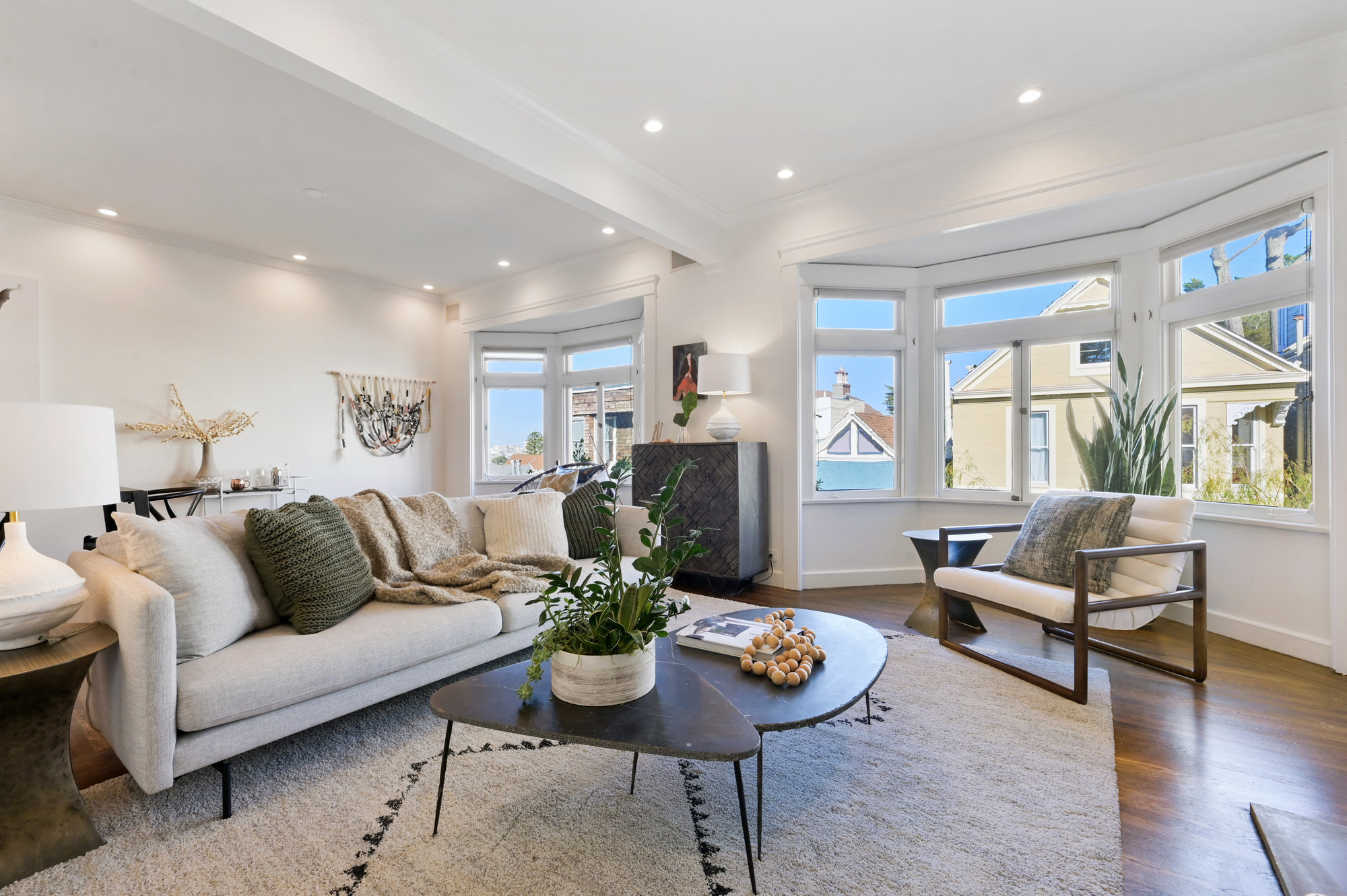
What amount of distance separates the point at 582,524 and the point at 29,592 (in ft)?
7.17

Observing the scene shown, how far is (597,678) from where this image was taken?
151cm

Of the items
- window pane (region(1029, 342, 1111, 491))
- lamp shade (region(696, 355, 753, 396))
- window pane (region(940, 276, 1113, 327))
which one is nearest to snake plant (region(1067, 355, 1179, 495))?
window pane (region(1029, 342, 1111, 491))

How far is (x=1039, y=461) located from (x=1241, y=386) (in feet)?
3.72

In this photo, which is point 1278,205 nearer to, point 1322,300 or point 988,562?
point 1322,300

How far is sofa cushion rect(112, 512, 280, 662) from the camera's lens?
72.3 inches

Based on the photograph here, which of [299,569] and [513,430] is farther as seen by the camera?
[513,430]

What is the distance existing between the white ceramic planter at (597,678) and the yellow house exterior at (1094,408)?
363 centimetres

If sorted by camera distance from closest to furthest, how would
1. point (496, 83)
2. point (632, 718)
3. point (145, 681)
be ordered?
point (632, 718) < point (145, 681) < point (496, 83)

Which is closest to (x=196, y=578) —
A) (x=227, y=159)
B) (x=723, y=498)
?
(x=723, y=498)

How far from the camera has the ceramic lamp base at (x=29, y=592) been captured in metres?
1.49

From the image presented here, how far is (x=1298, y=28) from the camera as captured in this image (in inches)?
104

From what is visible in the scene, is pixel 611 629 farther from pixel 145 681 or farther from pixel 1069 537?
pixel 1069 537

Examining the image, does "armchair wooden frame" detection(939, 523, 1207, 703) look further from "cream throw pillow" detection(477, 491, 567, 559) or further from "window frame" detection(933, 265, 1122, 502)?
"cream throw pillow" detection(477, 491, 567, 559)

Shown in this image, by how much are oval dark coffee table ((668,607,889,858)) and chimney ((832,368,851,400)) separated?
8.57 feet
